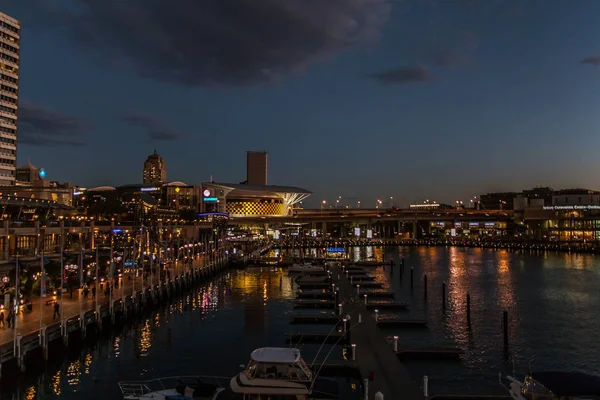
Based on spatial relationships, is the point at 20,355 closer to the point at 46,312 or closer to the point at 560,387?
the point at 46,312

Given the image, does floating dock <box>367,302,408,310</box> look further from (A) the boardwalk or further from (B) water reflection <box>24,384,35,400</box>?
(B) water reflection <box>24,384,35,400</box>

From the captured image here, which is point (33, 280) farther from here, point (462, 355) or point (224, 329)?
point (462, 355)

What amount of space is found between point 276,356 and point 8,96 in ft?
398

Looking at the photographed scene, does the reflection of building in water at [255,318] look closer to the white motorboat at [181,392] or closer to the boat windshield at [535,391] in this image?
the white motorboat at [181,392]

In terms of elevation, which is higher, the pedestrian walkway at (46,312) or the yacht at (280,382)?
the pedestrian walkway at (46,312)

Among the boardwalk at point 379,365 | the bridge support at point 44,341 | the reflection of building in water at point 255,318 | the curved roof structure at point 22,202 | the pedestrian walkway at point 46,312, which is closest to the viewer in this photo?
the boardwalk at point 379,365

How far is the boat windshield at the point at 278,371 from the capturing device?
890 inches

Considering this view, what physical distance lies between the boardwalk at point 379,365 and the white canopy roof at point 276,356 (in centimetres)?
386

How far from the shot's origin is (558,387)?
18.9 m

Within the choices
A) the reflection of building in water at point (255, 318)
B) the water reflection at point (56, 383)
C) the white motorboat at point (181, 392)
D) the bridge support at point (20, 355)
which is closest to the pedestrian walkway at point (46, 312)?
the bridge support at point (20, 355)

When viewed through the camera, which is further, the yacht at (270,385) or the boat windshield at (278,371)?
the boat windshield at (278,371)

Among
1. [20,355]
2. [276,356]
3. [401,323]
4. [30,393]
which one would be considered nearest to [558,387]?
[276,356]

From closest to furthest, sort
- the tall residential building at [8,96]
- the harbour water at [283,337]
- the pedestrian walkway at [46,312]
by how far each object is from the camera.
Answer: the harbour water at [283,337], the pedestrian walkway at [46,312], the tall residential building at [8,96]

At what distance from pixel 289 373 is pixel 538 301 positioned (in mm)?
45031
